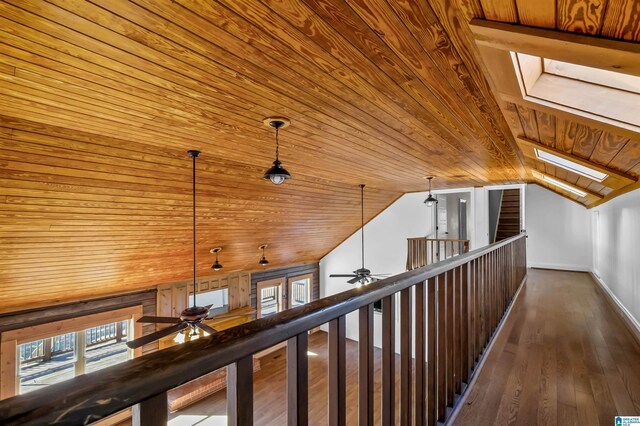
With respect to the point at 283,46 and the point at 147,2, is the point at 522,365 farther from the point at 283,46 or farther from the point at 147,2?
the point at 147,2

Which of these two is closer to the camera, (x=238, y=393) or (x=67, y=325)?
(x=238, y=393)

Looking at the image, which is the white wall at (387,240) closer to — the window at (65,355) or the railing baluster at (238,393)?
the window at (65,355)

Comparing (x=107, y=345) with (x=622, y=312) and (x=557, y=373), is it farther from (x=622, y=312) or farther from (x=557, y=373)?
(x=622, y=312)

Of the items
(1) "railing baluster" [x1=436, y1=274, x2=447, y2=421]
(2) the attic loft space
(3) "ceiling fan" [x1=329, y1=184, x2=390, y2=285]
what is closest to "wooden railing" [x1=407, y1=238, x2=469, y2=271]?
(3) "ceiling fan" [x1=329, y1=184, x2=390, y2=285]

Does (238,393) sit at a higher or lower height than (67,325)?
higher

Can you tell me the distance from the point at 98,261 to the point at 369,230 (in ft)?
20.1

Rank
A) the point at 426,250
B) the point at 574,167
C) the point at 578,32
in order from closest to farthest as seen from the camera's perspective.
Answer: the point at 578,32 < the point at 574,167 < the point at 426,250

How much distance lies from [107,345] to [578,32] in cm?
781

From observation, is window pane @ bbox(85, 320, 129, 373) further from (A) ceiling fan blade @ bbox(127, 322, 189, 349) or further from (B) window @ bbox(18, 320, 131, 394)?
(A) ceiling fan blade @ bbox(127, 322, 189, 349)

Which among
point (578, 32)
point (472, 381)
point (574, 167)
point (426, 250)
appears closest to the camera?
point (578, 32)

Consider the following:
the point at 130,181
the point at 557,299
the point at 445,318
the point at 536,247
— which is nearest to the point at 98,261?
the point at 130,181

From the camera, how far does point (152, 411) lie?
19.2 inches

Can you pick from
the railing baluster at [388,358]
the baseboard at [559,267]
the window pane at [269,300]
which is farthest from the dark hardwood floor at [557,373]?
the window pane at [269,300]

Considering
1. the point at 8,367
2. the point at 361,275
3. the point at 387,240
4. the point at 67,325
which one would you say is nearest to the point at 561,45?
the point at 361,275
